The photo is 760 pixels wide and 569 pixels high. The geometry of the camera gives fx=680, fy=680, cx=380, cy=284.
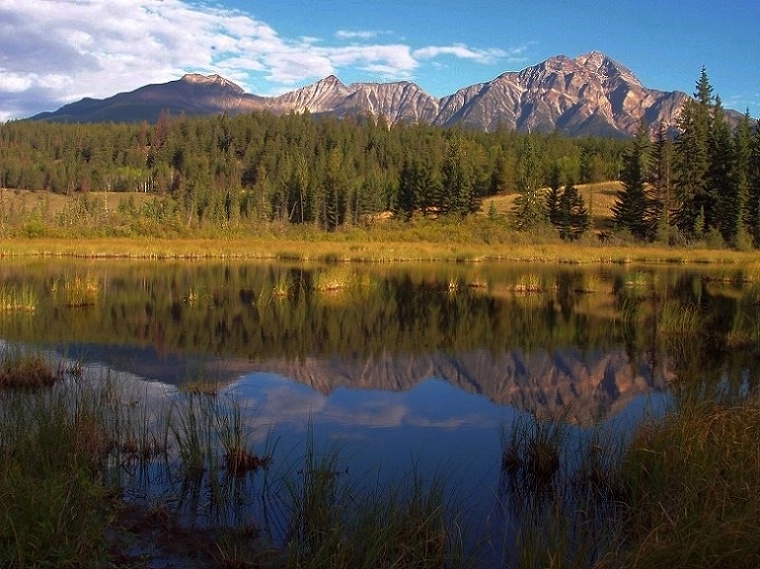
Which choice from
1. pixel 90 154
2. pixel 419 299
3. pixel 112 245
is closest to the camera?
pixel 419 299

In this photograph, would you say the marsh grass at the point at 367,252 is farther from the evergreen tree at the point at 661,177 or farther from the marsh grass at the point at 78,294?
the marsh grass at the point at 78,294

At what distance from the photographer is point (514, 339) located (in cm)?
1769

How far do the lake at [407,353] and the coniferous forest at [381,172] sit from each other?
38.9m

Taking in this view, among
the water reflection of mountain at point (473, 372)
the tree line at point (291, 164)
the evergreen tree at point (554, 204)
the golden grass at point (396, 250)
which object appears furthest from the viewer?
the tree line at point (291, 164)

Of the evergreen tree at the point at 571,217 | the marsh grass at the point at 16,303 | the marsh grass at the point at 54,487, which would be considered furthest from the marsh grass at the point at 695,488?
the evergreen tree at the point at 571,217

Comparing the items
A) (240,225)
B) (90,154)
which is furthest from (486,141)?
(90,154)

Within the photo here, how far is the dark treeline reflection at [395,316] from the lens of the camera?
52.7ft

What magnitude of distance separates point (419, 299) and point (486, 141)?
113479mm

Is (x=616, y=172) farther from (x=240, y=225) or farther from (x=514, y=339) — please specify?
(x=514, y=339)

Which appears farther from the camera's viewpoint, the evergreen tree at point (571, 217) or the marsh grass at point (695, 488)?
the evergreen tree at point (571, 217)

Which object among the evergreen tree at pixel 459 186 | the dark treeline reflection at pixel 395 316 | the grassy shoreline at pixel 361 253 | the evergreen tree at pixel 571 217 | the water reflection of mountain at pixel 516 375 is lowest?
the water reflection of mountain at pixel 516 375

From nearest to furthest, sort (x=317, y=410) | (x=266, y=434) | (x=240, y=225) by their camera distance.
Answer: (x=266, y=434), (x=317, y=410), (x=240, y=225)

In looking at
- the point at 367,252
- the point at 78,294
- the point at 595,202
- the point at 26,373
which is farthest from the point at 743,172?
the point at 26,373

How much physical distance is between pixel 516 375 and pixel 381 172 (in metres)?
103
